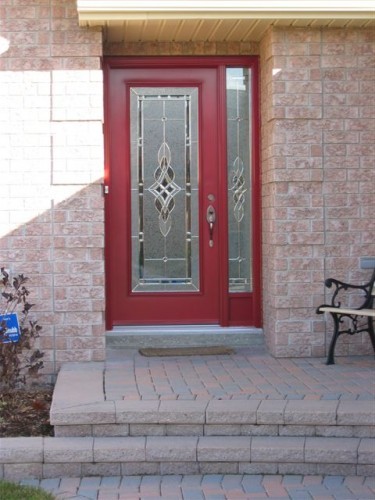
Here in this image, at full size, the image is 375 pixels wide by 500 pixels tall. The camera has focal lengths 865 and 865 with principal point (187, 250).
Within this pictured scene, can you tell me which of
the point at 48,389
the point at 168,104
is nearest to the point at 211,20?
the point at 168,104

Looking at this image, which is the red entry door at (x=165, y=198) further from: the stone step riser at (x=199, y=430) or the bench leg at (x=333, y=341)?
the stone step riser at (x=199, y=430)

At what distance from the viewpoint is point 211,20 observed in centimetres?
657

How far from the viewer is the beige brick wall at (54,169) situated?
664 cm

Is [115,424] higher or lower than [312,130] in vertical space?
lower

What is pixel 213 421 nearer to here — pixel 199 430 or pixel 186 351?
pixel 199 430

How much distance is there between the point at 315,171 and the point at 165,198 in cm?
131

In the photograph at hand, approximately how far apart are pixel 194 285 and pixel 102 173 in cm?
134

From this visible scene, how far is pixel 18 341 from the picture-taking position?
6.02m

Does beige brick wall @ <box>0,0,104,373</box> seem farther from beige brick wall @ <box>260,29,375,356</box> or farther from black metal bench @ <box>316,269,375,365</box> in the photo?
black metal bench @ <box>316,269,375,365</box>

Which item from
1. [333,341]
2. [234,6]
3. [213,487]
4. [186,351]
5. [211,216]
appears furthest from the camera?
[211,216]

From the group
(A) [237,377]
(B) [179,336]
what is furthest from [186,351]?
(A) [237,377]

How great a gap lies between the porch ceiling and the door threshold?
8.02 feet

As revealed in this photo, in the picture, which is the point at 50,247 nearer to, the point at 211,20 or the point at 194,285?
the point at 194,285

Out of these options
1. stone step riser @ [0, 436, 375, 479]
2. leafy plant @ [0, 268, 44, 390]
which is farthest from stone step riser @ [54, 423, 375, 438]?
leafy plant @ [0, 268, 44, 390]
